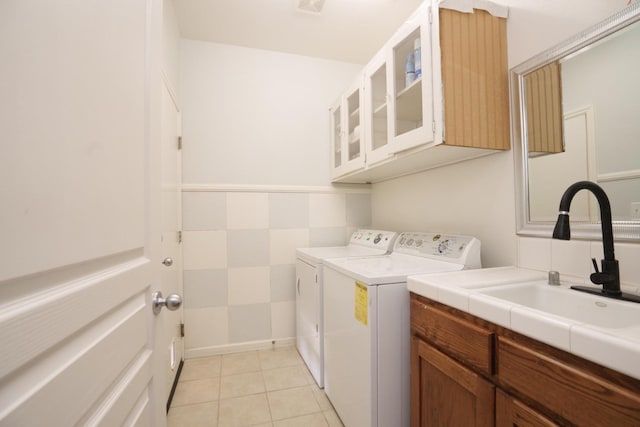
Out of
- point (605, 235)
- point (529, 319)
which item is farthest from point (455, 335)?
point (605, 235)

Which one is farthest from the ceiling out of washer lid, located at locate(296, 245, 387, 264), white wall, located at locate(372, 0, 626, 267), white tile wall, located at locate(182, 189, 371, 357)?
washer lid, located at locate(296, 245, 387, 264)

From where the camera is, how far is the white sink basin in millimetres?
838

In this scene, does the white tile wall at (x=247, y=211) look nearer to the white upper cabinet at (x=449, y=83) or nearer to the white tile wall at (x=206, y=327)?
the white tile wall at (x=206, y=327)

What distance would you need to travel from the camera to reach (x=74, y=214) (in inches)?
17.4

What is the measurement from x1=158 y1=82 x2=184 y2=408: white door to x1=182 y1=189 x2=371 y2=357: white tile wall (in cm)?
13

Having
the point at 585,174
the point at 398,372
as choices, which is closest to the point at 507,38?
the point at 585,174

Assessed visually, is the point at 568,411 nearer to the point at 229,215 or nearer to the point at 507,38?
the point at 507,38

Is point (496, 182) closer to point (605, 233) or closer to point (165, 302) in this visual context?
point (605, 233)

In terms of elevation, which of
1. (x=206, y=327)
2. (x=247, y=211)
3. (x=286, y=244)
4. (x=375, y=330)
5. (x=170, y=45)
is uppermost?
(x=170, y=45)

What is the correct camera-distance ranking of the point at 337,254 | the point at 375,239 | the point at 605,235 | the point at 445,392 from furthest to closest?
the point at 375,239 → the point at 337,254 → the point at 445,392 → the point at 605,235

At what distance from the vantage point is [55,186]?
15.8 inches

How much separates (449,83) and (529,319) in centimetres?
100

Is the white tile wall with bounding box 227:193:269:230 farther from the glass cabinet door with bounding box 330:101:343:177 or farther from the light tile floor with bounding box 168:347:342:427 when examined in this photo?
the light tile floor with bounding box 168:347:342:427

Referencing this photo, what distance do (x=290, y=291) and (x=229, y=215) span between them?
0.85 m
